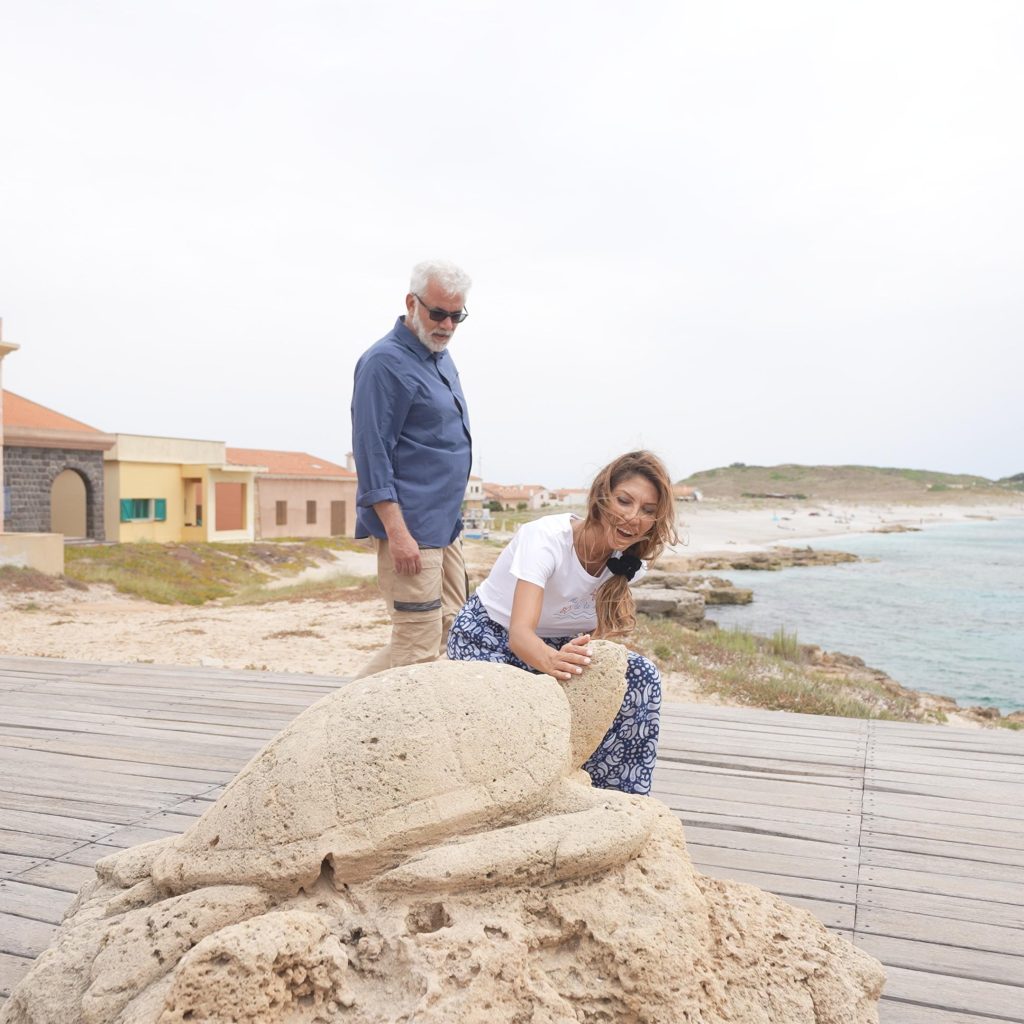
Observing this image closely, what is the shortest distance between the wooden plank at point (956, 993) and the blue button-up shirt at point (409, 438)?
7.55ft

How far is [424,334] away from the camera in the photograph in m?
3.81

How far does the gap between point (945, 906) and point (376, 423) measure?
264 cm

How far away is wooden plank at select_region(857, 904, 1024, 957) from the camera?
8.64 ft

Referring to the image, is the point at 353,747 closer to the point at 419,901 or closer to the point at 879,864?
the point at 419,901

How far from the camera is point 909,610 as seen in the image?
957 inches

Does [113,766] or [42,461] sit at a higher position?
[42,461]

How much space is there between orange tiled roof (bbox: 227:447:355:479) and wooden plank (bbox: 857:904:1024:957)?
28660 mm

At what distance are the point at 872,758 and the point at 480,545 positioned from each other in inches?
1198

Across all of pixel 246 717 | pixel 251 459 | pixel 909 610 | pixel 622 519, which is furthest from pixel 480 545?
pixel 622 519

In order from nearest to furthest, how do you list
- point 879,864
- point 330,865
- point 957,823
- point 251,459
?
point 330,865 < point 879,864 < point 957,823 < point 251,459

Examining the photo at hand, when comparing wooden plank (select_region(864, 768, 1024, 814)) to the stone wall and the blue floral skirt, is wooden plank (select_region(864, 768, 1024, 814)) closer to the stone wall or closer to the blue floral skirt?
the blue floral skirt

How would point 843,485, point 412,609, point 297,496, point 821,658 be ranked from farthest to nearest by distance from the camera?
point 843,485, point 297,496, point 821,658, point 412,609

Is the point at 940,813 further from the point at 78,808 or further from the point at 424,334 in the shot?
the point at 78,808

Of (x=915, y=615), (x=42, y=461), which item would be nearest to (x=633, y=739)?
(x=42, y=461)
